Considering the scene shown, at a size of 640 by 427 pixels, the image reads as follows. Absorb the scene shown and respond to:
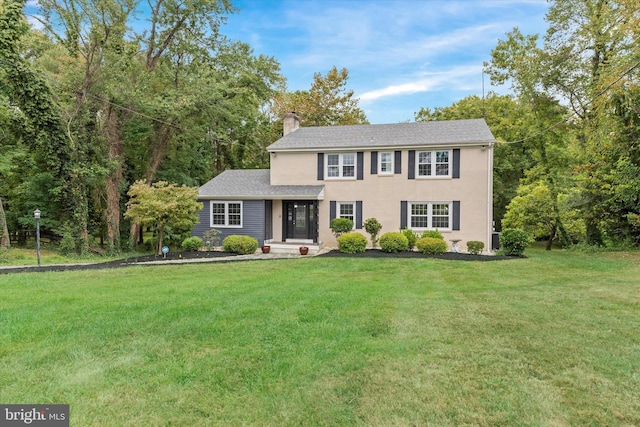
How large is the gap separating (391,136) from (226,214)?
29.3ft

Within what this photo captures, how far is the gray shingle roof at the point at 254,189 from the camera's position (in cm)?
1703

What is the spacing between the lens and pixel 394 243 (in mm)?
15047

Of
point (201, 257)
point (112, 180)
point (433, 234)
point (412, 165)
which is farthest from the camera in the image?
point (112, 180)

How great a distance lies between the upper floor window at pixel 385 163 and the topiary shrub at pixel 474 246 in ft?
15.6

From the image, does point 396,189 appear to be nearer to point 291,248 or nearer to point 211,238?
point 291,248

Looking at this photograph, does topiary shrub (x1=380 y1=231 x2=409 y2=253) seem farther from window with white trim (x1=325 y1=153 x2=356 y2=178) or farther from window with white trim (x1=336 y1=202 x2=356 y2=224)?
window with white trim (x1=325 y1=153 x2=356 y2=178)

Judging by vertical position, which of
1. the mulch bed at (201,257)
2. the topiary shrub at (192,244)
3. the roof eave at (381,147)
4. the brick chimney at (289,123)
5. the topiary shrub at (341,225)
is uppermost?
the brick chimney at (289,123)

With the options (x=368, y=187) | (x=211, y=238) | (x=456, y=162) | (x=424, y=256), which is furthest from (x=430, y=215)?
(x=211, y=238)

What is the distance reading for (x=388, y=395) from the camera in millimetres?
3297

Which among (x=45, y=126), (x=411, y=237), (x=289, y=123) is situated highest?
(x=289, y=123)

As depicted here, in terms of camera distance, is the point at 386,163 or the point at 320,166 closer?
the point at 386,163

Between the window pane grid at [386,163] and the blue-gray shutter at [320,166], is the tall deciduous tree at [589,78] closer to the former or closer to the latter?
the window pane grid at [386,163]

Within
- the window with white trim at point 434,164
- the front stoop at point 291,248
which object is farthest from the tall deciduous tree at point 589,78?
the front stoop at point 291,248

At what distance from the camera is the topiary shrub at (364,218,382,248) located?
1639cm
